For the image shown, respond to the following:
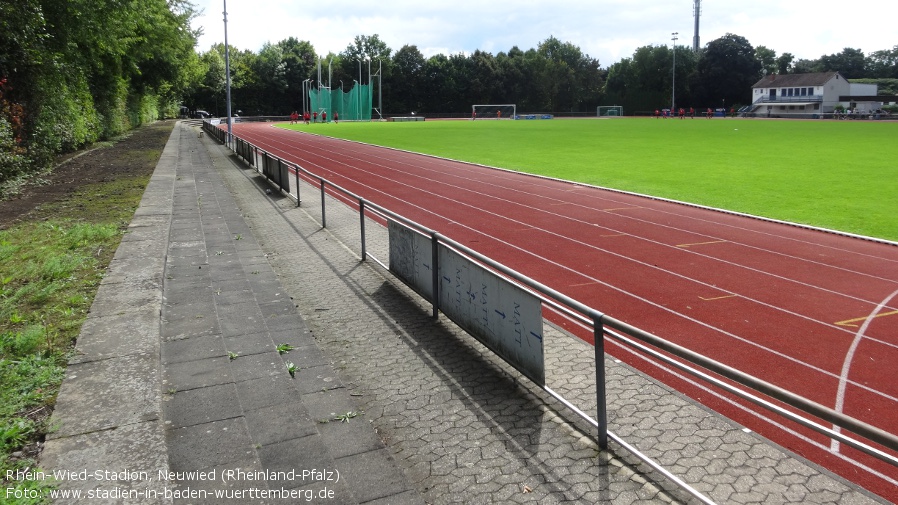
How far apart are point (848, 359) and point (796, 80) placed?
101 metres

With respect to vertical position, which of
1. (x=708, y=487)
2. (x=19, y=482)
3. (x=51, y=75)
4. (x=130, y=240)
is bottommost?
(x=708, y=487)

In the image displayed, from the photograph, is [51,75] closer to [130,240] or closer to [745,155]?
[130,240]

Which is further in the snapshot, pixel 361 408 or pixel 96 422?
pixel 361 408

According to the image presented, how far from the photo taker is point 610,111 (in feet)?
337

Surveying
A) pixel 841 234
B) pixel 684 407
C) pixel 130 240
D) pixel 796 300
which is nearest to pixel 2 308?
pixel 130 240

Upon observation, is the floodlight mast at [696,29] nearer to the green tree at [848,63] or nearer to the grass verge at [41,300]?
the green tree at [848,63]

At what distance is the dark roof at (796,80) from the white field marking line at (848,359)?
9745cm

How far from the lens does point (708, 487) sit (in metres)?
4.13

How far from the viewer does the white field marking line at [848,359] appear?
546 cm

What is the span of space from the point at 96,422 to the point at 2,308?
11.7ft

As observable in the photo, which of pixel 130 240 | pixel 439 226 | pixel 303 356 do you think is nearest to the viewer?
pixel 303 356

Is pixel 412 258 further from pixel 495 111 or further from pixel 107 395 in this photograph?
pixel 495 111

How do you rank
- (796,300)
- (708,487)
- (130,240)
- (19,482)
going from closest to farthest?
(19,482)
(708,487)
(796,300)
(130,240)

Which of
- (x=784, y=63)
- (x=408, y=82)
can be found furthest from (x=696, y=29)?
(x=408, y=82)
